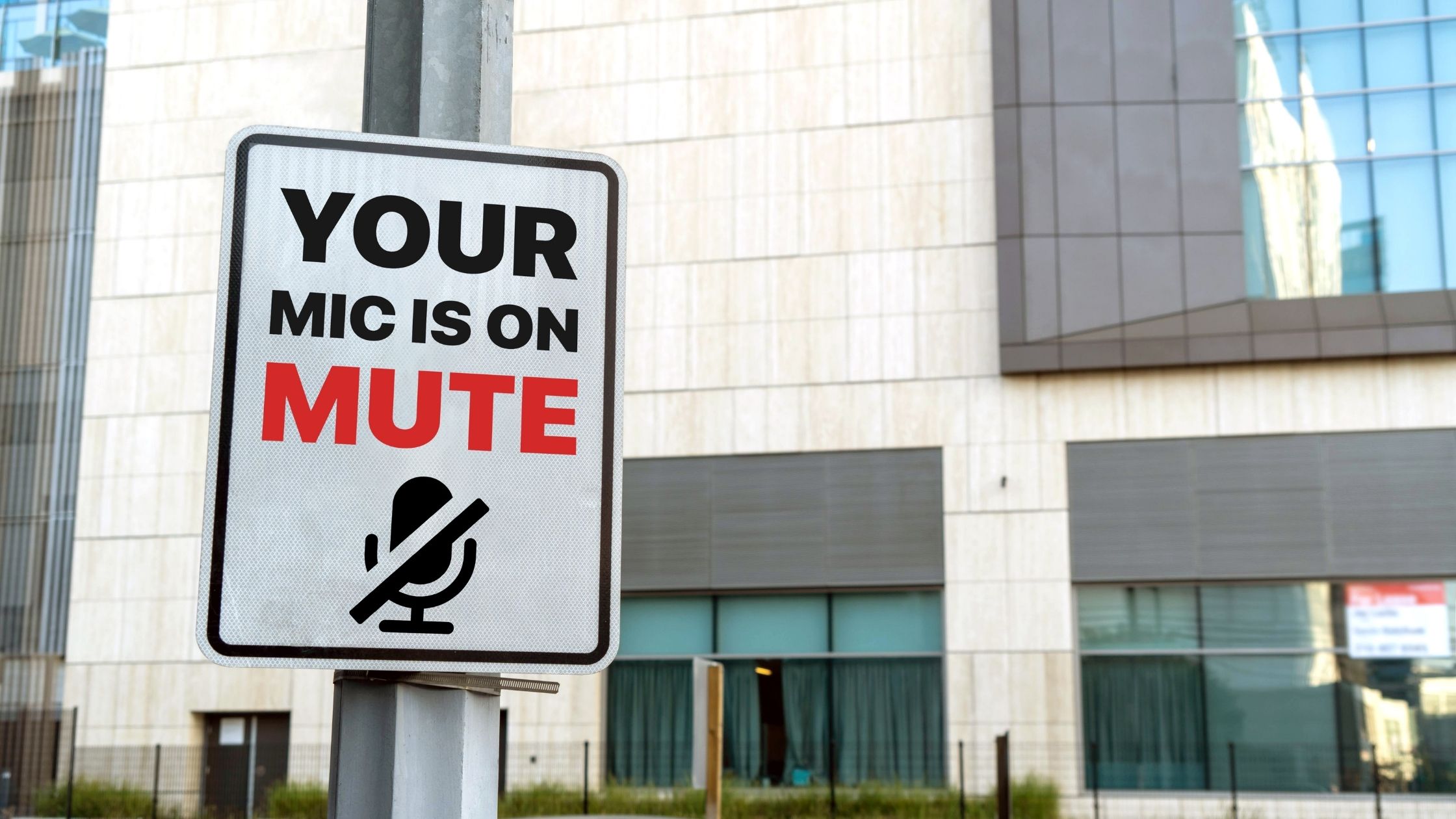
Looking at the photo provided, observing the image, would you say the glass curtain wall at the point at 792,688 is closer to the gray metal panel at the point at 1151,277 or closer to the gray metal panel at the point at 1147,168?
the gray metal panel at the point at 1151,277

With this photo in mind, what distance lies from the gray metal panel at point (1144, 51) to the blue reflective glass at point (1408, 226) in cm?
377

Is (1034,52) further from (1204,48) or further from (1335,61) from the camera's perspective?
(1335,61)

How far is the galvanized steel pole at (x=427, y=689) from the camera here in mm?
2430

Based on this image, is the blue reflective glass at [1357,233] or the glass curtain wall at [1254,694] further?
the blue reflective glass at [1357,233]

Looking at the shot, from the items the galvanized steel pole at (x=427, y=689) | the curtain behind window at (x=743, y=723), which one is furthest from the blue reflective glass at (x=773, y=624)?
the galvanized steel pole at (x=427, y=689)

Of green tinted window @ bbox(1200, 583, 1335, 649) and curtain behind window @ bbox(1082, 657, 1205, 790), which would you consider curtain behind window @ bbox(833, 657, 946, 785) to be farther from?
green tinted window @ bbox(1200, 583, 1335, 649)

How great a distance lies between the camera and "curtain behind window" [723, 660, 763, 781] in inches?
1134

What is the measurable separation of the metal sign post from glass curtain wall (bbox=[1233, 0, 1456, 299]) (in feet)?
88.0

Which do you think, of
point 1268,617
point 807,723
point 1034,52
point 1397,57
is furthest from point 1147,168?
point 807,723

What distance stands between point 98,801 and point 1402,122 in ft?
81.6

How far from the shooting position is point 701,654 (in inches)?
1154

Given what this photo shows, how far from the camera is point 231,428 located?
7.89 feet

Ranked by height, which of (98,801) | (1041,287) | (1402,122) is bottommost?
(98,801)

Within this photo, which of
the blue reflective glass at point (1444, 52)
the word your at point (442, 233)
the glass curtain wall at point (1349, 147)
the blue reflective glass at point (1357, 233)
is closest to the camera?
the word your at point (442, 233)
